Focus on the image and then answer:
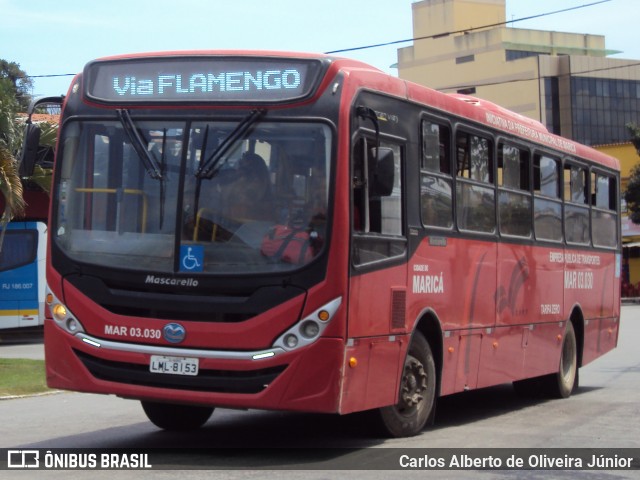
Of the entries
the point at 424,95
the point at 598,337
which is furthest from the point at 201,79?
the point at 598,337

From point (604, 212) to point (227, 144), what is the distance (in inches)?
385

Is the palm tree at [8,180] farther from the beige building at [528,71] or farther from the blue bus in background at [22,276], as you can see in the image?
the beige building at [528,71]

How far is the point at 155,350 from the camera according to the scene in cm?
909

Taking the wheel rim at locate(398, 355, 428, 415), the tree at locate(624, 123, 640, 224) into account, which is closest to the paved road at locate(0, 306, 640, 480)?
the wheel rim at locate(398, 355, 428, 415)

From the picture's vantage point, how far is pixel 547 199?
14.7 meters

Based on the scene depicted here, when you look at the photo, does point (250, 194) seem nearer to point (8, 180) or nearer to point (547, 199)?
point (547, 199)

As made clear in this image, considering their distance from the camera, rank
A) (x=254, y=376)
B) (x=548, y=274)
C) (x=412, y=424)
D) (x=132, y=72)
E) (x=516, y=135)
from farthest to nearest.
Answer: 1. (x=548, y=274)
2. (x=516, y=135)
3. (x=412, y=424)
4. (x=132, y=72)
5. (x=254, y=376)

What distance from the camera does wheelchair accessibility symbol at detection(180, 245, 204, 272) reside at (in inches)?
357

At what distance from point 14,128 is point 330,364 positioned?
13.5m

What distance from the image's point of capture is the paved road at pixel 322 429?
9484 mm

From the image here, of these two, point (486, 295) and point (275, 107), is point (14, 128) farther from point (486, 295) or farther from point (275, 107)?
point (275, 107)

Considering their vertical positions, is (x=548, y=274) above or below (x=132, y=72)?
below

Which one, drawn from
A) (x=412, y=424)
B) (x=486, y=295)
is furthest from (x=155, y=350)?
(x=486, y=295)

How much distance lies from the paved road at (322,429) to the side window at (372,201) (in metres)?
1.67
